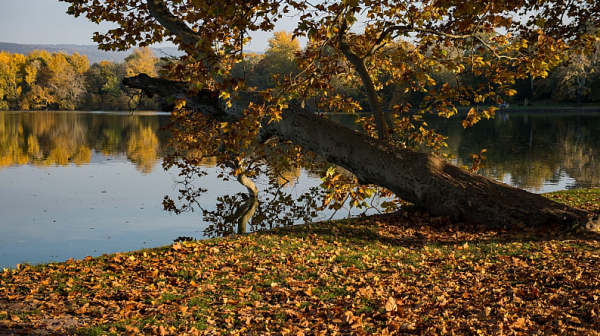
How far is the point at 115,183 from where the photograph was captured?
1992 cm

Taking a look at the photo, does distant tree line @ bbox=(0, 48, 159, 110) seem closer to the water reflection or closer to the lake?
the lake

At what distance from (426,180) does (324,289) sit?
188 inches

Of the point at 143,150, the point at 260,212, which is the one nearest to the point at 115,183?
the point at 260,212

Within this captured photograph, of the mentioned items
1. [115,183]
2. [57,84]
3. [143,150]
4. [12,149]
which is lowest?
[115,183]

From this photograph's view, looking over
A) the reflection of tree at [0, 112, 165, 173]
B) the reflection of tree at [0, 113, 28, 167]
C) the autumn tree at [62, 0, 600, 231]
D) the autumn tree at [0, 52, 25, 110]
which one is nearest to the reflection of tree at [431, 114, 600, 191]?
the autumn tree at [62, 0, 600, 231]

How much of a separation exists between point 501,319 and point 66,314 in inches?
175

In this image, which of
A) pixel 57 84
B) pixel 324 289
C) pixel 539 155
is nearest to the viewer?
pixel 324 289

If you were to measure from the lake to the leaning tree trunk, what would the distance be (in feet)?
11.5

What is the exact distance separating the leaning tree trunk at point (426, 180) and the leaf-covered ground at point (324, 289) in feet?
2.36

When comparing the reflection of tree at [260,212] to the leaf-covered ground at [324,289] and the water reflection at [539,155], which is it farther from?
the water reflection at [539,155]

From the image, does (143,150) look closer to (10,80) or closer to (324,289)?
(324,289)

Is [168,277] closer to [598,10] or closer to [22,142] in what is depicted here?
[598,10]

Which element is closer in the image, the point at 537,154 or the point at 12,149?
the point at 537,154

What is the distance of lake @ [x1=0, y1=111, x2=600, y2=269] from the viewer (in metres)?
12.2
